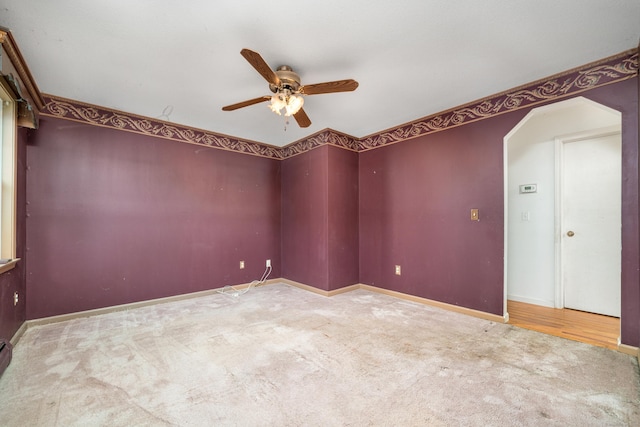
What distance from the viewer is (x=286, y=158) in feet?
15.1

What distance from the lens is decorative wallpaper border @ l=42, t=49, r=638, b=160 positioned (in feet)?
7.27

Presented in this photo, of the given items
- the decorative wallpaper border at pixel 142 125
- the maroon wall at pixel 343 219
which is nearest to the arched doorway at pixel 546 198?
the maroon wall at pixel 343 219

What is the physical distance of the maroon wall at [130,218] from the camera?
2.77 meters

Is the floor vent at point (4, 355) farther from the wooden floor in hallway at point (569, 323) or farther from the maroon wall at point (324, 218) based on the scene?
the wooden floor in hallway at point (569, 323)

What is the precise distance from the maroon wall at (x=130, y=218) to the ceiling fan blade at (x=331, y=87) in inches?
93.7

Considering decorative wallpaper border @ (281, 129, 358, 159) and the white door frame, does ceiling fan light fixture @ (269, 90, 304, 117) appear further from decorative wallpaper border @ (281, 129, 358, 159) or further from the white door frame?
the white door frame

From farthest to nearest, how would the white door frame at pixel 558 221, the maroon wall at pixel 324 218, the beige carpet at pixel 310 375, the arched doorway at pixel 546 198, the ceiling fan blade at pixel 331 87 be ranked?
the maroon wall at pixel 324 218, the white door frame at pixel 558 221, the arched doorway at pixel 546 198, the ceiling fan blade at pixel 331 87, the beige carpet at pixel 310 375

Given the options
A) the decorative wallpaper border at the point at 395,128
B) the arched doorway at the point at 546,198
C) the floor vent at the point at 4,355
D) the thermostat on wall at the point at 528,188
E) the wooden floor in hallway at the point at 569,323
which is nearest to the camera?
the floor vent at the point at 4,355

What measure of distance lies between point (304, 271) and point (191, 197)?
2.01 meters

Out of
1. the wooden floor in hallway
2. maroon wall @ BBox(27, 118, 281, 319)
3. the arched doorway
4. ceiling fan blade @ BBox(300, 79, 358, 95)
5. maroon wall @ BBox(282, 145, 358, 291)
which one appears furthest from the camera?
maroon wall @ BBox(282, 145, 358, 291)

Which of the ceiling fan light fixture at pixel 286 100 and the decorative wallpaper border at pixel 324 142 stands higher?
the decorative wallpaper border at pixel 324 142

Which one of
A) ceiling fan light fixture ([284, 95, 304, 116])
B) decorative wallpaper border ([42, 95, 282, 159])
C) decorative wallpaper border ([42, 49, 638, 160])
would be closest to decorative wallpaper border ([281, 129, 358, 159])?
decorative wallpaper border ([42, 49, 638, 160])

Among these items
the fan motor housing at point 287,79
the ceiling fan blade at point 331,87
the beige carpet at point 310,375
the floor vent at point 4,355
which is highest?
the fan motor housing at point 287,79

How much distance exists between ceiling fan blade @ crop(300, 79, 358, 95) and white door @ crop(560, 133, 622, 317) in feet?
9.72
